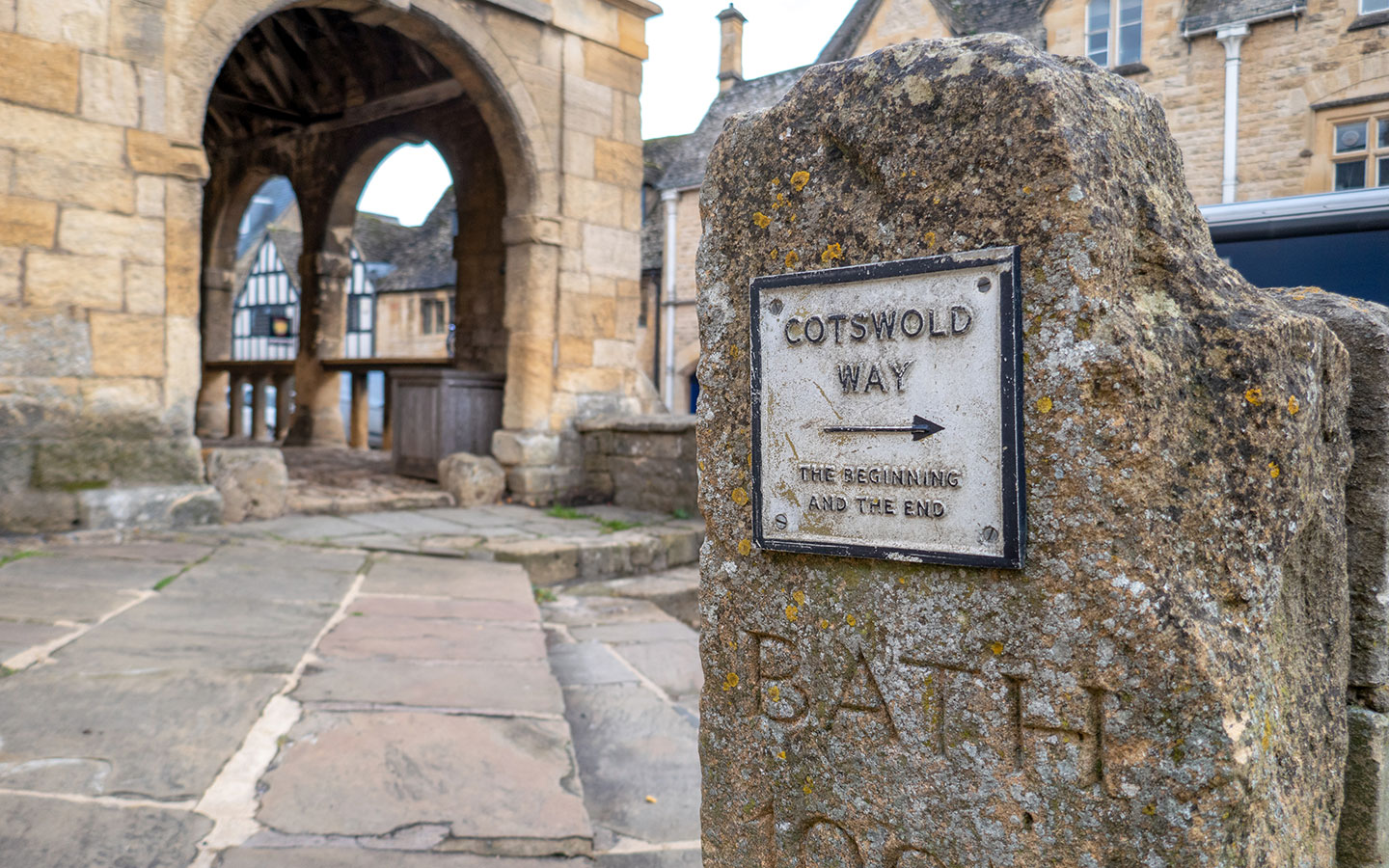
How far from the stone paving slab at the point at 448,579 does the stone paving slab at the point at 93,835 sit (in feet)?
6.99

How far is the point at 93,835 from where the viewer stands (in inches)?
69.6

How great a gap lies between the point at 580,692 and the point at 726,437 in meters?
1.93

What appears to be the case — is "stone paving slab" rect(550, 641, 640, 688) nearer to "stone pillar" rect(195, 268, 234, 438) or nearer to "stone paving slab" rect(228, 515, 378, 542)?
"stone paving slab" rect(228, 515, 378, 542)

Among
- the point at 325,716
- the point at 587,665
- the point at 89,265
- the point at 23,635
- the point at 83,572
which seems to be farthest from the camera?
the point at 89,265

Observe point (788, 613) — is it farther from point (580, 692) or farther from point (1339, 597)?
point (580, 692)

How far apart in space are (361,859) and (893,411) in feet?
4.39

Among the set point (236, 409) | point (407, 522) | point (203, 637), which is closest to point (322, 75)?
point (236, 409)

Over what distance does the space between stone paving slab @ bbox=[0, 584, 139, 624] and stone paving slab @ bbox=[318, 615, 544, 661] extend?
0.78 metres

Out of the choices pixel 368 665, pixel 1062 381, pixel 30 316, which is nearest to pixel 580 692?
pixel 368 665

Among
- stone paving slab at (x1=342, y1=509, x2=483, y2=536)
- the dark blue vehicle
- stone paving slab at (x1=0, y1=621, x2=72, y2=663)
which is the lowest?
stone paving slab at (x1=0, y1=621, x2=72, y2=663)

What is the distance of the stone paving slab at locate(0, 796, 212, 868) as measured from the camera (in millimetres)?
1683

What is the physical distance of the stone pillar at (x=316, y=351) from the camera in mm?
10641

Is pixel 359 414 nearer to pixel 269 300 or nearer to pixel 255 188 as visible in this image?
pixel 255 188

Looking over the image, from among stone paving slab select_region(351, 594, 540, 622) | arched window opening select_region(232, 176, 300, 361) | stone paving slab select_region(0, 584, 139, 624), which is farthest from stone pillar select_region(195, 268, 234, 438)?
arched window opening select_region(232, 176, 300, 361)
